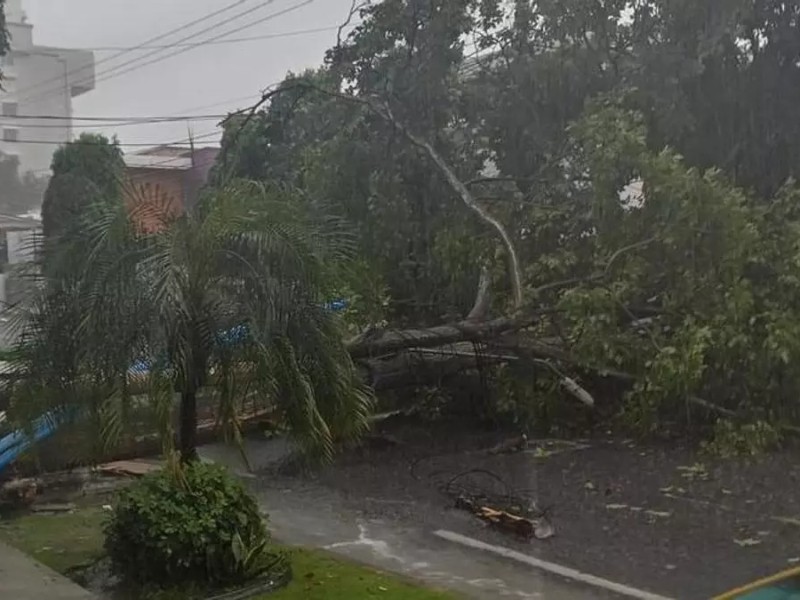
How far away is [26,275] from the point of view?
602 centimetres

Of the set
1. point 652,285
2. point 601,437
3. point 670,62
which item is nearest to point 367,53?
point 670,62

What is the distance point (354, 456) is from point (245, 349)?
370cm

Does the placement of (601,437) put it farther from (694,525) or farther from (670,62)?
(670,62)

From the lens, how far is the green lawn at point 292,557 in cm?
576

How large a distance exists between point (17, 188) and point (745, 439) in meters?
5.45

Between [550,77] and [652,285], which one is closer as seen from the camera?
[652,285]

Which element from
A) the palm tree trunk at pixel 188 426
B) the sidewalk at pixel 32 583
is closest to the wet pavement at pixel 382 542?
the palm tree trunk at pixel 188 426

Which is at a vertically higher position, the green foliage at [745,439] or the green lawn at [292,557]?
the green foliage at [745,439]

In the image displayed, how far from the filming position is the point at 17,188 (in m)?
8.24

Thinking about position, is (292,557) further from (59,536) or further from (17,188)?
(17,188)

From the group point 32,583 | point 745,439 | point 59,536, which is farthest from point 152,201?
point 745,439

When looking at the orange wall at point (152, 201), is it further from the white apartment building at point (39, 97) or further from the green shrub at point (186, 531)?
the white apartment building at point (39, 97)

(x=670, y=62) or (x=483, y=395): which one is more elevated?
(x=670, y=62)

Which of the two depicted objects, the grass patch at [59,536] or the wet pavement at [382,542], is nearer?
the wet pavement at [382,542]
